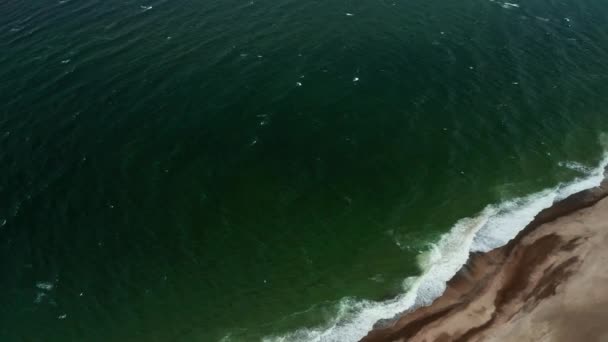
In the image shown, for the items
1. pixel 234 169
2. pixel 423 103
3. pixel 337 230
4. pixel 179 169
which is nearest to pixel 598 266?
pixel 337 230

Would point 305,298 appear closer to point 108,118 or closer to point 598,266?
point 598,266

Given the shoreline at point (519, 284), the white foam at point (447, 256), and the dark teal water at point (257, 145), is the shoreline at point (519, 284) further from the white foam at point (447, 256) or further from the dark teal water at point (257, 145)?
the dark teal water at point (257, 145)

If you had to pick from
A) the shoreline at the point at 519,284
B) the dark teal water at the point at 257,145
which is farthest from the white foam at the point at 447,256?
the dark teal water at the point at 257,145

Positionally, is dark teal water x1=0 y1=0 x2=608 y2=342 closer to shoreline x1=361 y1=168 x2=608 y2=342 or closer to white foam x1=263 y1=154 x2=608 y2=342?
white foam x1=263 y1=154 x2=608 y2=342

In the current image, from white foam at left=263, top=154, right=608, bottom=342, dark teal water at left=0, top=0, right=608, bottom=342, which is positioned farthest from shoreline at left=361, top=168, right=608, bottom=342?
dark teal water at left=0, top=0, right=608, bottom=342

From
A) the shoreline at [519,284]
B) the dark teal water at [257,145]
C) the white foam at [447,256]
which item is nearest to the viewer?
the shoreline at [519,284]

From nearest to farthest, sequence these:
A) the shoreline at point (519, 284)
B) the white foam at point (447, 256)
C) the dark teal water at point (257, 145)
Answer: the shoreline at point (519, 284) < the white foam at point (447, 256) < the dark teal water at point (257, 145)
